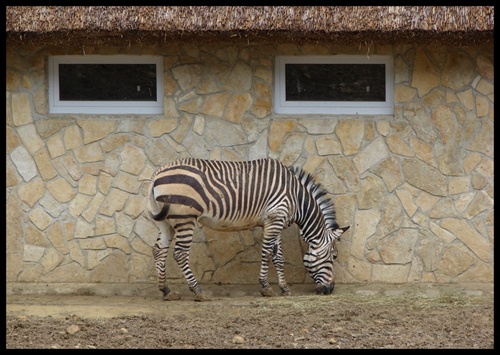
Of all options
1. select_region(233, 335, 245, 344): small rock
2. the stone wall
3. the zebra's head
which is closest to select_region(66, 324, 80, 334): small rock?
select_region(233, 335, 245, 344): small rock

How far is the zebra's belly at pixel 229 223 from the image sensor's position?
34.1ft

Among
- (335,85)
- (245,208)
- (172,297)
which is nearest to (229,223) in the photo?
(245,208)

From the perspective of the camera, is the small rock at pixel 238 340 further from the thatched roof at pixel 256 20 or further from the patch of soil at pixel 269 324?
the thatched roof at pixel 256 20

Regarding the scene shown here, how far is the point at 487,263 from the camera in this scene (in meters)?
10.9

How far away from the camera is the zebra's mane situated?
10695 millimetres

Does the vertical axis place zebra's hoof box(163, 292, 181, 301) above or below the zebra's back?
below

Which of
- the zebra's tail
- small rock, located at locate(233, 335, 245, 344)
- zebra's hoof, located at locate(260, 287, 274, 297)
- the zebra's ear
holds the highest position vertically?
the zebra's tail

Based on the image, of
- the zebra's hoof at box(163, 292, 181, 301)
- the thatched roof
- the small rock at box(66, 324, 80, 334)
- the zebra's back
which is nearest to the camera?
the small rock at box(66, 324, 80, 334)

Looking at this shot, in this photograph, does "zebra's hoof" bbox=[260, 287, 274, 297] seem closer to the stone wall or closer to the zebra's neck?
the stone wall

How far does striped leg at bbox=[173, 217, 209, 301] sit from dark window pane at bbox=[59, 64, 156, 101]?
170 centimetres

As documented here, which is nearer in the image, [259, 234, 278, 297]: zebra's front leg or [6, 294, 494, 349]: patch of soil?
[6, 294, 494, 349]: patch of soil

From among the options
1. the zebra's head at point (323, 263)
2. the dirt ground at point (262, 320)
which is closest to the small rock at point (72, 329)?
the dirt ground at point (262, 320)

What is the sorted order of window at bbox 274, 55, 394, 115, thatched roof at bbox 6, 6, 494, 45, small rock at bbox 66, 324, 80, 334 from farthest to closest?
1. window at bbox 274, 55, 394, 115
2. thatched roof at bbox 6, 6, 494, 45
3. small rock at bbox 66, 324, 80, 334

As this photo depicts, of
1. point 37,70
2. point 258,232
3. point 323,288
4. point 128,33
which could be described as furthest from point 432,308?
point 37,70
